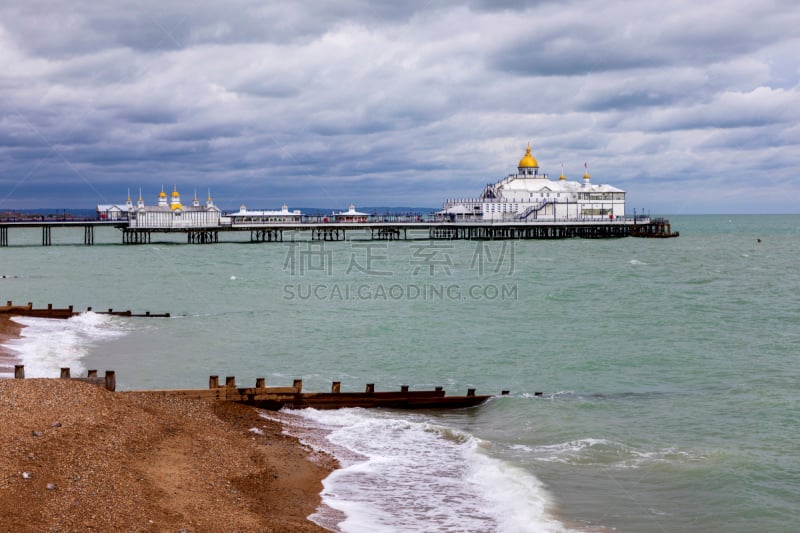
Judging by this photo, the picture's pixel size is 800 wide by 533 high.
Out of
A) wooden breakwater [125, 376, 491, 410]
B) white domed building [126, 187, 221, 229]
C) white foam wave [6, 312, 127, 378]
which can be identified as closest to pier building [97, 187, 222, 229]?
white domed building [126, 187, 221, 229]

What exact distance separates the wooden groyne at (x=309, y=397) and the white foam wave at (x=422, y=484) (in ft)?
2.20

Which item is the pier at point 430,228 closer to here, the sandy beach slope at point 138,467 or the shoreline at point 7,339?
the shoreline at point 7,339

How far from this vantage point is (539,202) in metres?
121

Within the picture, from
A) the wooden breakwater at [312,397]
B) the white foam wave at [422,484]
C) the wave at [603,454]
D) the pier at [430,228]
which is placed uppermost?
the pier at [430,228]

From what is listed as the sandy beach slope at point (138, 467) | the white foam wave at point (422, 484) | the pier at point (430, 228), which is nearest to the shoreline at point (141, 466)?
the sandy beach slope at point (138, 467)

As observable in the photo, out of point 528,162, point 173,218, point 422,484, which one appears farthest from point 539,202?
point 422,484

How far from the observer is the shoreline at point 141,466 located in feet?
30.0

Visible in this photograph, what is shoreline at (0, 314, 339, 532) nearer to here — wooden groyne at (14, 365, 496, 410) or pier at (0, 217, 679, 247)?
wooden groyne at (14, 365, 496, 410)

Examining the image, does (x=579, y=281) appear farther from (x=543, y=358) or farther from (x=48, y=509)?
(x=48, y=509)

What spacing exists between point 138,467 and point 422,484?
4.42 meters

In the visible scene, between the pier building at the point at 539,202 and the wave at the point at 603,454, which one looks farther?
the pier building at the point at 539,202

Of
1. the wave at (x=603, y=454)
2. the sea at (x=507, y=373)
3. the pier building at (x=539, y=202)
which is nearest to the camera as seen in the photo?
the sea at (x=507, y=373)

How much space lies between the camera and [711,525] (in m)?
11.5

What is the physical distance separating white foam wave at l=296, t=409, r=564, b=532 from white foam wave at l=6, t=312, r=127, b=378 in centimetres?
882
